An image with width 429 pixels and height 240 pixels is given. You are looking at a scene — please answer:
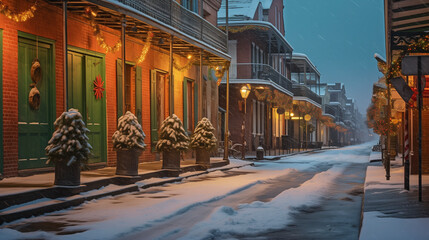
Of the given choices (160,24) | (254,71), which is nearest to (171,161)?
(160,24)

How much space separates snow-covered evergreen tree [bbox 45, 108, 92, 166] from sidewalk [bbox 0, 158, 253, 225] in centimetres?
53

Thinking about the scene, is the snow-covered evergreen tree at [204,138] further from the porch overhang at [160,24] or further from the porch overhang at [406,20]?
the porch overhang at [406,20]

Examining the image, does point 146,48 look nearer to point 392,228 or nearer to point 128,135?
point 128,135

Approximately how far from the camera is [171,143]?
1609 cm

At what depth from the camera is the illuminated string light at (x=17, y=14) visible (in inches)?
462

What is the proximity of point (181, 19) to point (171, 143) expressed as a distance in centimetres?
542

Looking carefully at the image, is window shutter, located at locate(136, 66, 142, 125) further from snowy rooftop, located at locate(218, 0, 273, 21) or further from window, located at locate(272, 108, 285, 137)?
window, located at locate(272, 108, 285, 137)

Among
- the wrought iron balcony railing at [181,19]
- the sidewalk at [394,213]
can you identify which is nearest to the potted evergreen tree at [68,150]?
the sidewalk at [394,213]

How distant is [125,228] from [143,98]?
39.6 feet

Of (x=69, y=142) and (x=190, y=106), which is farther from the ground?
(x=190, y=106)

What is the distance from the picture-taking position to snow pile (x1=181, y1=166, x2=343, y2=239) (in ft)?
24.6

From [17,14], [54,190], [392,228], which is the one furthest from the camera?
[17,14]

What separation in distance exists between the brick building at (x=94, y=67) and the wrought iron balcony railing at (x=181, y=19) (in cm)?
3

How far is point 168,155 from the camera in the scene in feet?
53.0
